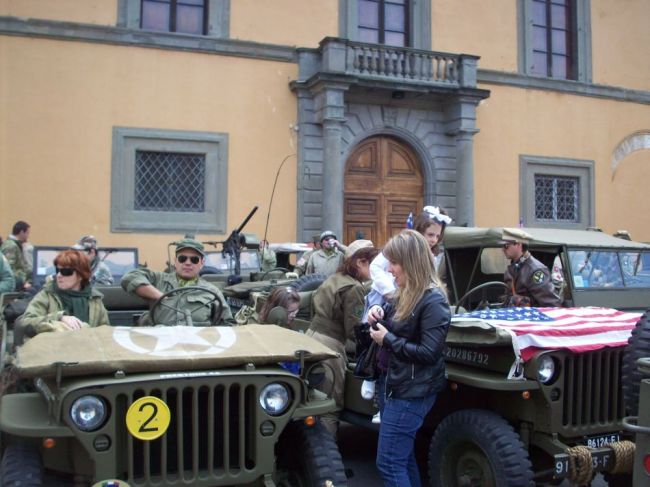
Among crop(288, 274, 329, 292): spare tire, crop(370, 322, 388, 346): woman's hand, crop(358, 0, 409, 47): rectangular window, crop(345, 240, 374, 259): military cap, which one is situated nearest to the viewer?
crop(370, 322, 388, 346): woman's hand

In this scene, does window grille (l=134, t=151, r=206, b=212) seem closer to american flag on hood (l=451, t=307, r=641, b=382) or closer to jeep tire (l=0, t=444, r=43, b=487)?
american flag on hood (l=451, t=307, r=641, b=382)

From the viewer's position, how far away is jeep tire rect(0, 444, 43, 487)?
2.98 metres

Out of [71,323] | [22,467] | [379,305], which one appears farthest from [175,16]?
[22,467]

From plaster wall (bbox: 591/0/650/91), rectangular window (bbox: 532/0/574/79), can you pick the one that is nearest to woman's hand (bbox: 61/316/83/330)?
rectangular window (bbox: 532/0/574/79)

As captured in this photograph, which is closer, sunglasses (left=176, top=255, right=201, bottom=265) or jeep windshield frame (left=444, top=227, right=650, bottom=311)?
sunglasses (left=176, top=255, right=201, bottom=265)

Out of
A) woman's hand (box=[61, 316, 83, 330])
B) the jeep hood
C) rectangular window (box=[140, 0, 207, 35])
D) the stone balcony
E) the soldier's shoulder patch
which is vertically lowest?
the jeep hood

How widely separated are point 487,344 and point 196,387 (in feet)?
5.60

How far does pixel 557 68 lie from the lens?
18016 millimetres

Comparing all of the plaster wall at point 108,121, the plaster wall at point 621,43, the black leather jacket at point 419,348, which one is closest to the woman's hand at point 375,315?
the black leather jacket at point 419,348

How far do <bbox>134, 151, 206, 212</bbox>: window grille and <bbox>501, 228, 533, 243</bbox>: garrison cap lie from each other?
905 centimetres

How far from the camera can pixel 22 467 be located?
120 inches

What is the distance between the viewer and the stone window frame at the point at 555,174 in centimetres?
1705

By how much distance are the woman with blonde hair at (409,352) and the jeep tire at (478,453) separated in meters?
0.47

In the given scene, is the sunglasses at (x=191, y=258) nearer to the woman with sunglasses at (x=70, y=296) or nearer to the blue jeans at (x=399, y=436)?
the woman with sunglasses at (x=70, y=296)
